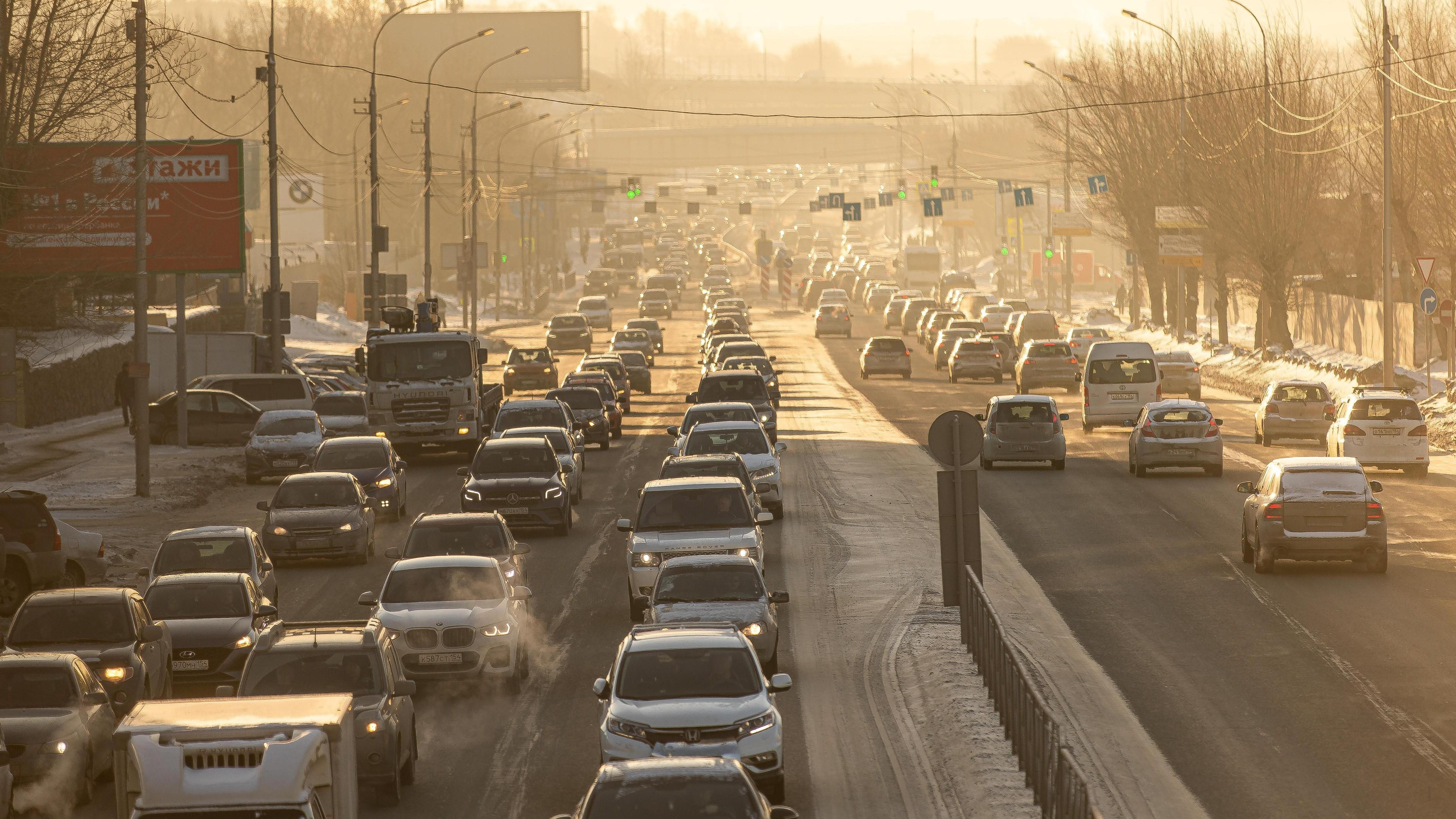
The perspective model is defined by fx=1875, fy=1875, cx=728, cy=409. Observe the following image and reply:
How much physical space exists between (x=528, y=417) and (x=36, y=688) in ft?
76.6

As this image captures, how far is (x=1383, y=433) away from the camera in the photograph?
3634cm

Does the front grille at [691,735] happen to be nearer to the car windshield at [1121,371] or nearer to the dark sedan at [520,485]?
the dark sedan at [520,485]

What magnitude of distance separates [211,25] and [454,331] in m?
135

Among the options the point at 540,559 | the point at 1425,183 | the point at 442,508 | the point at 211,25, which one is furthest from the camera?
the point at 211,25

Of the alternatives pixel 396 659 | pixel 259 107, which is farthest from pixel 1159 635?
pixel 259 107

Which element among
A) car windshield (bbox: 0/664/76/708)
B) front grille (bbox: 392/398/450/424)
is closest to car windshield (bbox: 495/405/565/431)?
front grille (bbox: 392/398/450/424)

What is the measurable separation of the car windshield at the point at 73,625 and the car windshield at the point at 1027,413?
2322cm

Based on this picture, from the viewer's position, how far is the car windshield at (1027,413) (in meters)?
38.2

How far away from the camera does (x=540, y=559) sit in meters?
29.0

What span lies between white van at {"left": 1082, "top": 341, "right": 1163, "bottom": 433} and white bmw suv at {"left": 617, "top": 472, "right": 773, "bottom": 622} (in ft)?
71.8

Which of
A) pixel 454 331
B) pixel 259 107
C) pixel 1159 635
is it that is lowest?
pixel 1159 635

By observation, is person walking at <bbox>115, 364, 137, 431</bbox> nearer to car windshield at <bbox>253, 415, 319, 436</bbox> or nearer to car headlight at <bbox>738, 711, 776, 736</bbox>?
car windshield at <bbox>253, 415, 319, 436</bbox>

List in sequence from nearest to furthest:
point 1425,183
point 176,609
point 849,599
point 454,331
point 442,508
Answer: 1. point 176,609
2. point 849,599
3. point 442,508
4. point 454,331
5. point 1425,183

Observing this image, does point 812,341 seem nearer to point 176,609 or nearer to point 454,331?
point 454,331
